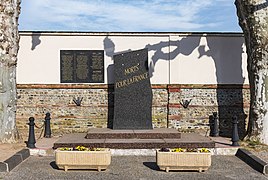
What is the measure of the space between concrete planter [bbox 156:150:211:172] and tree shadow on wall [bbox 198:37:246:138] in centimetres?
560

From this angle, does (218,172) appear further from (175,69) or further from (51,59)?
(51,59)

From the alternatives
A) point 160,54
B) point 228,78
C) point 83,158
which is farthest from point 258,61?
point 83,158

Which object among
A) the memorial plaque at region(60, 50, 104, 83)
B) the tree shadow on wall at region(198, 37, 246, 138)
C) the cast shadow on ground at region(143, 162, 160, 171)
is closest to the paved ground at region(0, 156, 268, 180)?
the cast shadow on ground at region(143, 162, 160, 171)

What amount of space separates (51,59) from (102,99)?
2.32 m

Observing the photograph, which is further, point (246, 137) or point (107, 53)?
point (107, 53)

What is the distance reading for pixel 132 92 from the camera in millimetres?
12289

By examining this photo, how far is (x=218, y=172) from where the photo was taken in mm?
7953

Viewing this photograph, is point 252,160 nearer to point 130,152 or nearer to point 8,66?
point 130,152

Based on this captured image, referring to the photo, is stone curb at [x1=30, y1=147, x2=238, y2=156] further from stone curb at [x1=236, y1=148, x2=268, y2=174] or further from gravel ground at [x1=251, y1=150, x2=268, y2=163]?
gravel ground at [x1=251, y1=150, x2=268, y2=163]

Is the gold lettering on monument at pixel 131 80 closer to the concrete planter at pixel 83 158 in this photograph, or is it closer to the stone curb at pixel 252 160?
the stone curb at pixel 252 160

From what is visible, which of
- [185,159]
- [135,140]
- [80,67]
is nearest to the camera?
[185,159]

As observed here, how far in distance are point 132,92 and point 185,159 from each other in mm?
4837

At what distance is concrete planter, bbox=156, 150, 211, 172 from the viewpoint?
778 cm

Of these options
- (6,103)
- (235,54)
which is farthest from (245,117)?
(6,103)
